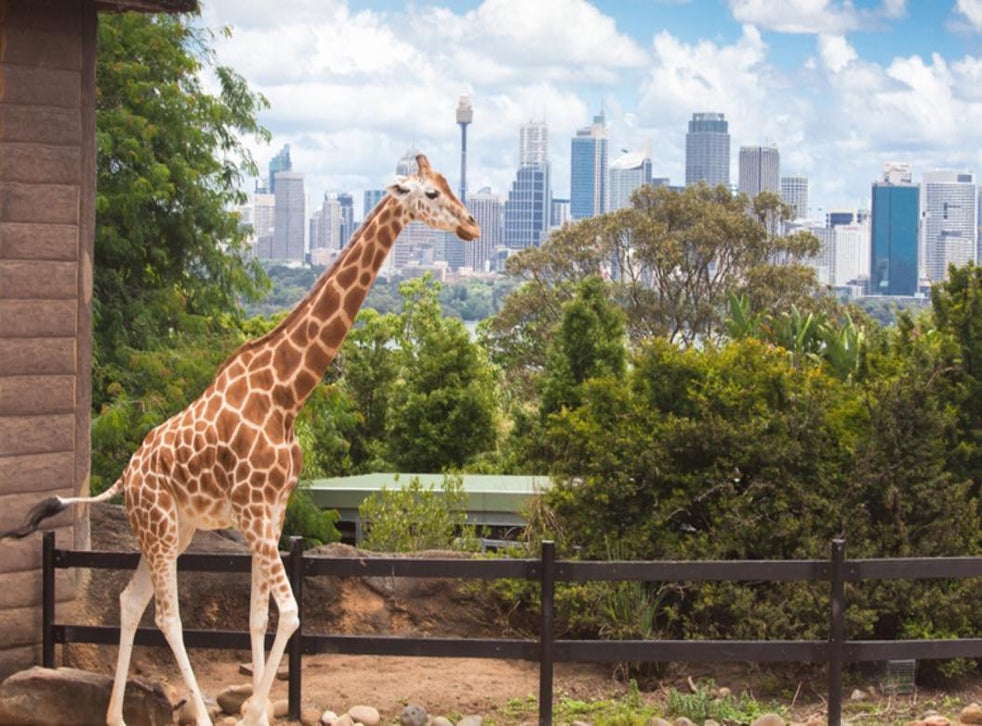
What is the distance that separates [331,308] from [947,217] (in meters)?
Answer: 151

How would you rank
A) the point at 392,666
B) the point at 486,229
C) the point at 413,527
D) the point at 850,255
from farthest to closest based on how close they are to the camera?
the point at 850,255, the point at 486,229, the point at 413,527, the point at 392,666

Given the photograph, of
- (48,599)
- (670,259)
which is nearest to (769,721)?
(48,599)

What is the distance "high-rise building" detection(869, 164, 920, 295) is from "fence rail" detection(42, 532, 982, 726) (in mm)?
132058

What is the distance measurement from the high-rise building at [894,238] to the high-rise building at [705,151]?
66.7ft

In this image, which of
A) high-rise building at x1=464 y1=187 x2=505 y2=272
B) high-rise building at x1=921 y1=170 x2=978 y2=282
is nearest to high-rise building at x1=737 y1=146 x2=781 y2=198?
high-rise building at x1=921 y1=170 x2=978 y2=282

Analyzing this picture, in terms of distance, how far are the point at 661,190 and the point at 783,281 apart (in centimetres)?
640

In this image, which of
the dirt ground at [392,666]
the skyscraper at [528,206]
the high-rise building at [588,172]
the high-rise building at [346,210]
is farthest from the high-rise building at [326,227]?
the dirt ground at [392,666]

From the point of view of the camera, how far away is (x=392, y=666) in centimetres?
1007

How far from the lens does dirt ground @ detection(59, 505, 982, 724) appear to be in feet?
30.3

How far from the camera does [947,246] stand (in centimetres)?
13688

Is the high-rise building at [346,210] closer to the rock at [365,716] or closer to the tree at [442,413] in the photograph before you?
the tree at [442,413]

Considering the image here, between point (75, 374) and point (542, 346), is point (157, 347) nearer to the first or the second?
point (75, 374)

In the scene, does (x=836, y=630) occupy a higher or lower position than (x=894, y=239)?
lower

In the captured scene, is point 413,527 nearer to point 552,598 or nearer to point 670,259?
point 552,598
